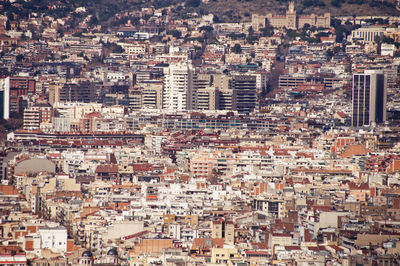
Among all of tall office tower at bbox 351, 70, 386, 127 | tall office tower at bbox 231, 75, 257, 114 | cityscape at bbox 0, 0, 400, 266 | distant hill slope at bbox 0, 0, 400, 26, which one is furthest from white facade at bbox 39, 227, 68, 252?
distant hill slope at bbox 0, 0, 400, 26

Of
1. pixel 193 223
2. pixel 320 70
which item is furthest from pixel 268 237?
pixel 320 70

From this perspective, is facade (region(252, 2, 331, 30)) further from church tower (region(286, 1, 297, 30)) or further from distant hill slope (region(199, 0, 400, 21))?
distant hill slope (region(199, 0, 400, 21))

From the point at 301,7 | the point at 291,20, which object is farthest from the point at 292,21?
the point at 301,7

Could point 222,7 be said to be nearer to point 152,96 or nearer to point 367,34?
point 367,34

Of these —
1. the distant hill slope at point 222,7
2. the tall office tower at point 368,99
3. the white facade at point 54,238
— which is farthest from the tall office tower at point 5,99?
the white facade at point 54,238

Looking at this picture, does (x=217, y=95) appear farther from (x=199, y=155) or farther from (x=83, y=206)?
(x=83, y=206)

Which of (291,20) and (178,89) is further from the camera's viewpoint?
(291,20)

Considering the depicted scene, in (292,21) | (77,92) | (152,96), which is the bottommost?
(152,96)
